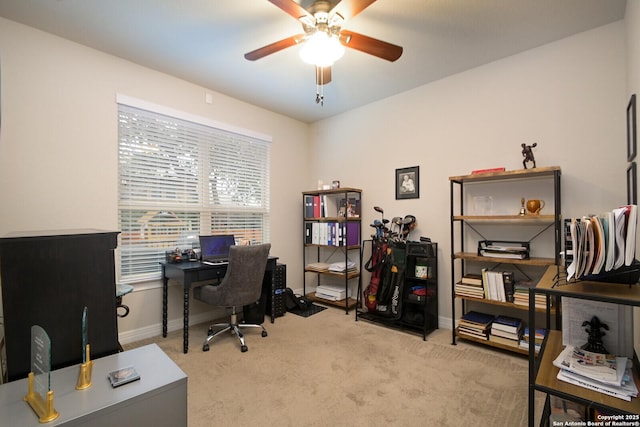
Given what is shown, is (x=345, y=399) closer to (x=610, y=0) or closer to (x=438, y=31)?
(x=438, y=31)

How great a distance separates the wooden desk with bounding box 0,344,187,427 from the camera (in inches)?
28.6

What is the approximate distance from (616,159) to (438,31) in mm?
1712

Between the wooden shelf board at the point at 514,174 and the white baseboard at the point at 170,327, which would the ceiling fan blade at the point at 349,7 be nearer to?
the wooden shelf board at the point at 514,174

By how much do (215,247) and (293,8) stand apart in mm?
2434

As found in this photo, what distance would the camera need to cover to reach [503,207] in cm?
278

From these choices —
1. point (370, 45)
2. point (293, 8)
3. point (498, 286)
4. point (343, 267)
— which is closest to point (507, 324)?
point (498, 286)

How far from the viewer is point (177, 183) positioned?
10.4ft

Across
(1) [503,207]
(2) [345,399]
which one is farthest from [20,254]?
(1) [503,207]

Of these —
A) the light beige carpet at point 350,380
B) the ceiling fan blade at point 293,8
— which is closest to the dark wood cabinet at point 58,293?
the light beige carpet at point 350,380

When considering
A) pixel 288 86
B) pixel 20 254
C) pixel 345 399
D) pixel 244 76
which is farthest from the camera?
pixel 288 86

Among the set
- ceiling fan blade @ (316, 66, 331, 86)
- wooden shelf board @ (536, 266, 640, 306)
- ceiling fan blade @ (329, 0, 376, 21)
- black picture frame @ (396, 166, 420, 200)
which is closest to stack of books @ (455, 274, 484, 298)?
black picture frame @ (396, 166, 420, 200)

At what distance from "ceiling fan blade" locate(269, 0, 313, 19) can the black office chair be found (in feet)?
6.02

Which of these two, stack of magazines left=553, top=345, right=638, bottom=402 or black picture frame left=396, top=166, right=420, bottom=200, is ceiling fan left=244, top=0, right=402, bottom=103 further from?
stack of magazines left=553, top=345, right=638, bottom=402

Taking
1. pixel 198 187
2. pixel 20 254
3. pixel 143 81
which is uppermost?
pixel 143 81
